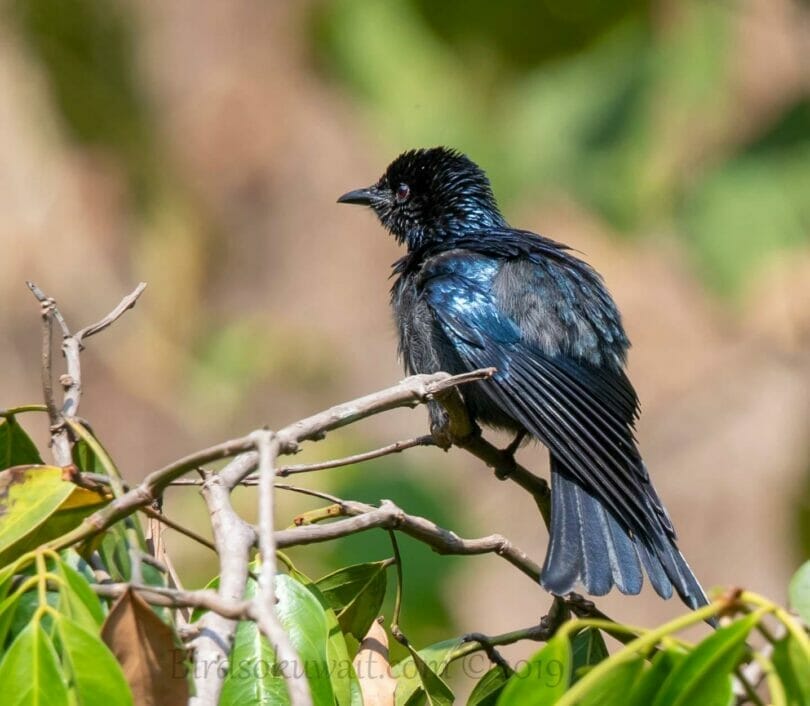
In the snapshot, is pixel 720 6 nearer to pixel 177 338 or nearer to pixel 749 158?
pixel 749 158

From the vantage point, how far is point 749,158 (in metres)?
3.79

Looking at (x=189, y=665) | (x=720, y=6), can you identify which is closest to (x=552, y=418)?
(x=720, y=6)

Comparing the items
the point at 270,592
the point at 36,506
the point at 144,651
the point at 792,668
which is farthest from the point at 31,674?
the point at 792,668

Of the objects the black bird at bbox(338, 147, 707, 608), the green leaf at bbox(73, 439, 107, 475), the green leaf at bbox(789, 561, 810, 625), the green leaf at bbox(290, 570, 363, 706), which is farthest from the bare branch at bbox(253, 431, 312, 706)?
the black bird at bbox(338, 147, 707, 608)

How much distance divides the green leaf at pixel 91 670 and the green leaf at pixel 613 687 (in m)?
0.56

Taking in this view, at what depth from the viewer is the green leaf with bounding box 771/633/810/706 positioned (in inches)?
56.6

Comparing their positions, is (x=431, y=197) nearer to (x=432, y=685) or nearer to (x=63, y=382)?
(x=63, y=382)

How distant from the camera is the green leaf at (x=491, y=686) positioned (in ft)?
8.09

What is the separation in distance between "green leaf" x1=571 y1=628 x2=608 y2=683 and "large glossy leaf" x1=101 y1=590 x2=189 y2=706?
3.36 feet

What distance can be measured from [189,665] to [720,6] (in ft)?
9.13

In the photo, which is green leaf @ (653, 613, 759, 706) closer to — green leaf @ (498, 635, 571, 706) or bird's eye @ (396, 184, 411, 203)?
green leaf @ (498, 635, 571, 706)

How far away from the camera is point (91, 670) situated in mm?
1574

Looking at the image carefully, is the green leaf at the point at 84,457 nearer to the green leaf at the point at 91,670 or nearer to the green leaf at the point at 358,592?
the green leaf at the point at 358,592

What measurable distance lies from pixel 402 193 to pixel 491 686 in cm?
320
